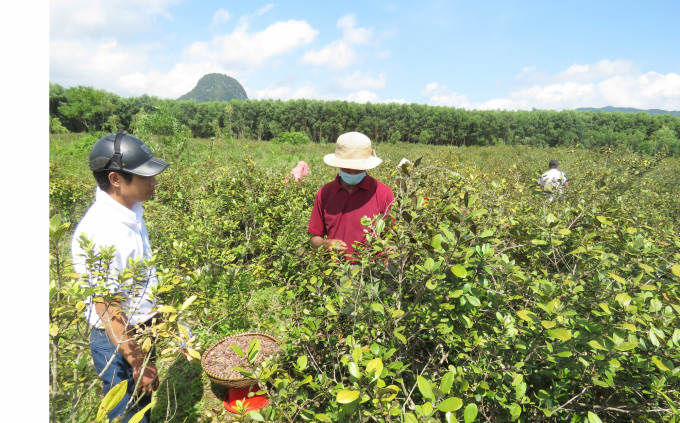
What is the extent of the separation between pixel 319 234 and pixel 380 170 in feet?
14.7

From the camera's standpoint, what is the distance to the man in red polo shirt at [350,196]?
2.61 metres

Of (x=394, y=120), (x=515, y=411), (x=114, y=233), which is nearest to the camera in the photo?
(x=515, y=411)

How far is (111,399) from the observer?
0.88m

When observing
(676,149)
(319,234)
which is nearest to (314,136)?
(676,149)

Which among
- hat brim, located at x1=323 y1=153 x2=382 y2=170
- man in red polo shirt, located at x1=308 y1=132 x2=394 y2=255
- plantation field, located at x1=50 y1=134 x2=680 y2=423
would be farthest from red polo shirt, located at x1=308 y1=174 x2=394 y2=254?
plantation field, located at x1=50 y1=134 x2=680 y2=423

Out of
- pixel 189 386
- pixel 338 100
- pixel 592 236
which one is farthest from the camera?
pixel 338 100

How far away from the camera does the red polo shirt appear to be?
2.62 metres

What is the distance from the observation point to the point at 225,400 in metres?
2.88

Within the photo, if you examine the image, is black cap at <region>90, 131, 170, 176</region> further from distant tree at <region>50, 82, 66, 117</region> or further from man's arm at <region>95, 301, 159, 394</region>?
distant tree at <region>50, 82, 66, 117</region>

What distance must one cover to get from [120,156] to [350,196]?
171 cm

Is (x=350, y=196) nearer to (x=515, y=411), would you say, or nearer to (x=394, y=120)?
(x=515, y=411)

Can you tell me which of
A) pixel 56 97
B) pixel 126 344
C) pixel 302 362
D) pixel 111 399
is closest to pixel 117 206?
pixel 126 344

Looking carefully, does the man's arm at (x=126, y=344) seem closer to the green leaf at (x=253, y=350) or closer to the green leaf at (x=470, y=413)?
the green leaf at (x=253, y=350)
